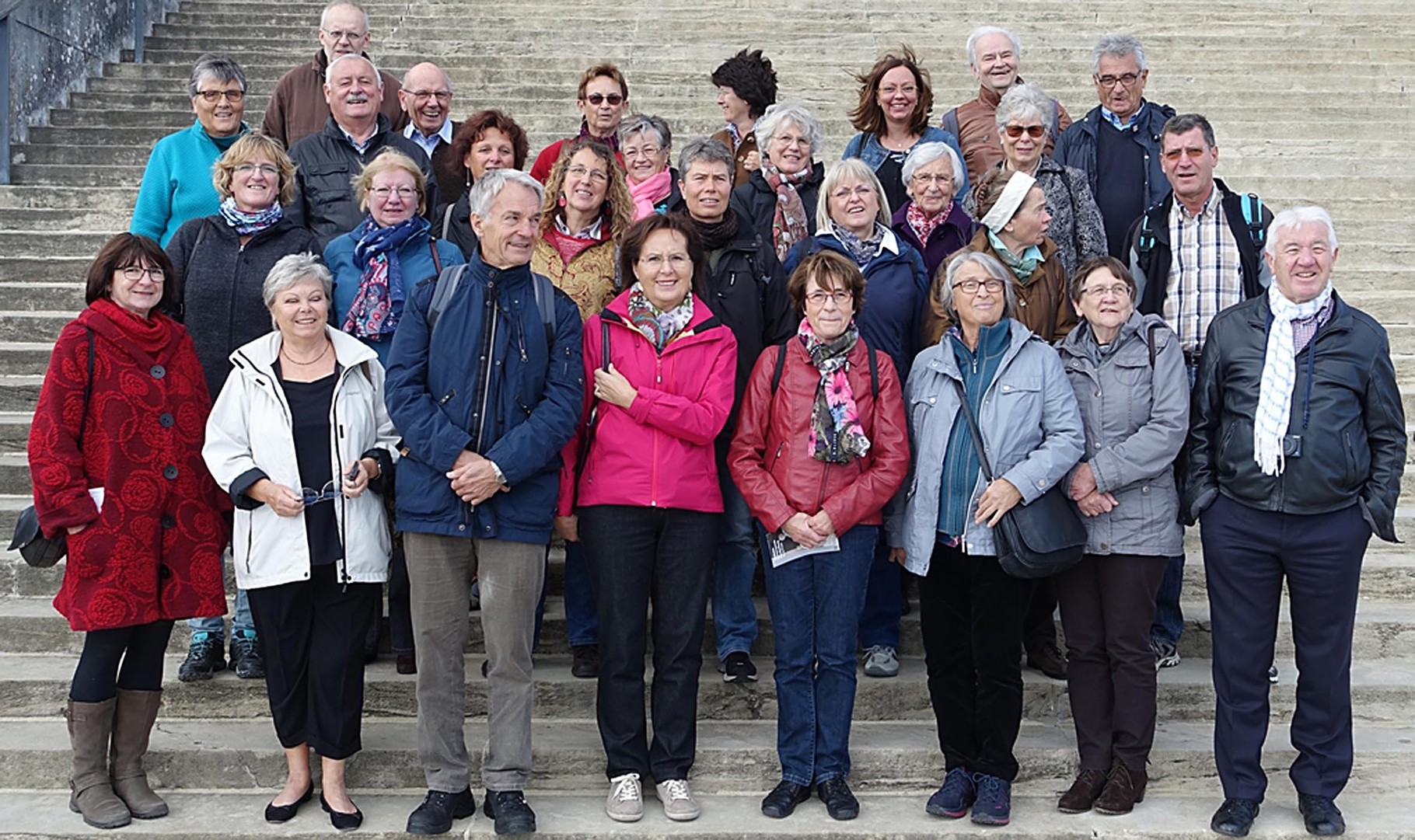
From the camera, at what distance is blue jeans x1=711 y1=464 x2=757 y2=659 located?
191 inches

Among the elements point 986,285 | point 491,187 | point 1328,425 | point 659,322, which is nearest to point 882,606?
point 986,285

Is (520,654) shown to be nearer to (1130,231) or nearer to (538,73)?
(1130,231)

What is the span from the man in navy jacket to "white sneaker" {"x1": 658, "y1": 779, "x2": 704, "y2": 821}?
1.50 ft

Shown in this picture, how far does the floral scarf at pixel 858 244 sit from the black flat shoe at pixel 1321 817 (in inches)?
91.1

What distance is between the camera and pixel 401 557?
4.98m

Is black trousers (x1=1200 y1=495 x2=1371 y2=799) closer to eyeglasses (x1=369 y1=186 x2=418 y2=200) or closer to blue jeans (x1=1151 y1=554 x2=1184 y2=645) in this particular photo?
blue jeans (x1=1151 y1=554 x2=1184 y2=645)

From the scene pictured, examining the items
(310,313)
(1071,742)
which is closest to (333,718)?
(310,313)

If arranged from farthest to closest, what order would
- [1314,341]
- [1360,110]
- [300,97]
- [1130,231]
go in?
[1360,110] < [300,97] < [1130,231] < [1314,341]

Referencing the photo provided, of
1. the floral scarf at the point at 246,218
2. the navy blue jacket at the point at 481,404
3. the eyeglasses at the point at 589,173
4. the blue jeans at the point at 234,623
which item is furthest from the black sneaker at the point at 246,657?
the eyeglasses at the point at 589,173

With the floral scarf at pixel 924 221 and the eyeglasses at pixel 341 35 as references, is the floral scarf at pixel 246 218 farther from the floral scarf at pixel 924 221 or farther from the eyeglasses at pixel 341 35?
the floral scarf at pixel 924 221

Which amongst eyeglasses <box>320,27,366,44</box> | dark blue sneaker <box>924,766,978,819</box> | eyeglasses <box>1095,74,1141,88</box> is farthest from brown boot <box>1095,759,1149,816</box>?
eyeglasses <box>320,27,366,44</box>

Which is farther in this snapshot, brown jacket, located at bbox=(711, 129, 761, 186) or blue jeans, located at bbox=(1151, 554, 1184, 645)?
brown jacket, located at bbox=(711, 129, 761, 186)

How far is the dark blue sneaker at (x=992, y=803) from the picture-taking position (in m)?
4.37

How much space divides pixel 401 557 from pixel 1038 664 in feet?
8.04
